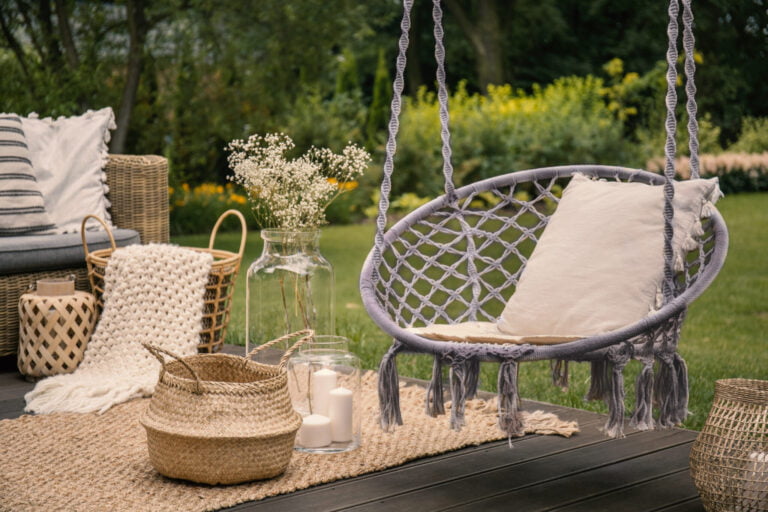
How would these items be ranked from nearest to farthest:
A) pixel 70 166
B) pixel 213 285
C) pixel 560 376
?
pixel 560 376 < pixel 213 285 < pixel 70 166

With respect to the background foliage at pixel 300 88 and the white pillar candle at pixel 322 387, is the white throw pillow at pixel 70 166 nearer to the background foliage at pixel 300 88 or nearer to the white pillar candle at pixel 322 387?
the white pillar candle at pixel 322 387

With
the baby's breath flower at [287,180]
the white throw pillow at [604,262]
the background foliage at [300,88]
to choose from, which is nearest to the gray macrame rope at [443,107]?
the baby's breath flower at [287,180]

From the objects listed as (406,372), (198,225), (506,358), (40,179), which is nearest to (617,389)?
(506,358)

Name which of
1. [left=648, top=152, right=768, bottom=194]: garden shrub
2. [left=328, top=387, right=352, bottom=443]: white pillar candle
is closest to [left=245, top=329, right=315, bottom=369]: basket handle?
[left=328, top=387, right=352, bottom=443]: white pillar candle

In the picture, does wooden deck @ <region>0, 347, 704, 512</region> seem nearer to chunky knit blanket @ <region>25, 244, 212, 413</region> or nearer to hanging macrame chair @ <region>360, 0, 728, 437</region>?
hanging macrame chair @ <region>360, 0, 728, 437</region>

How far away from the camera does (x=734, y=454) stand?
196 cm

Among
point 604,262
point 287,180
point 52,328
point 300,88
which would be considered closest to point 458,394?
point 604,262

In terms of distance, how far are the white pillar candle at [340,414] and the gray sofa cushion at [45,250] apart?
1.50 metres

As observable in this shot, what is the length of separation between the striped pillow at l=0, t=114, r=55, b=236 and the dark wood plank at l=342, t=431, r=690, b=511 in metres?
2.11

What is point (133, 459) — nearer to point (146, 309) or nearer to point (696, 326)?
point (146, 309)

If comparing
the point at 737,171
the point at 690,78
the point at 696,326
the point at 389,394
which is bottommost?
the point at 696,326

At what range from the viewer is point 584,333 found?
2361mm

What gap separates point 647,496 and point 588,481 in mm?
158

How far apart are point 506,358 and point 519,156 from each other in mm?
5757
